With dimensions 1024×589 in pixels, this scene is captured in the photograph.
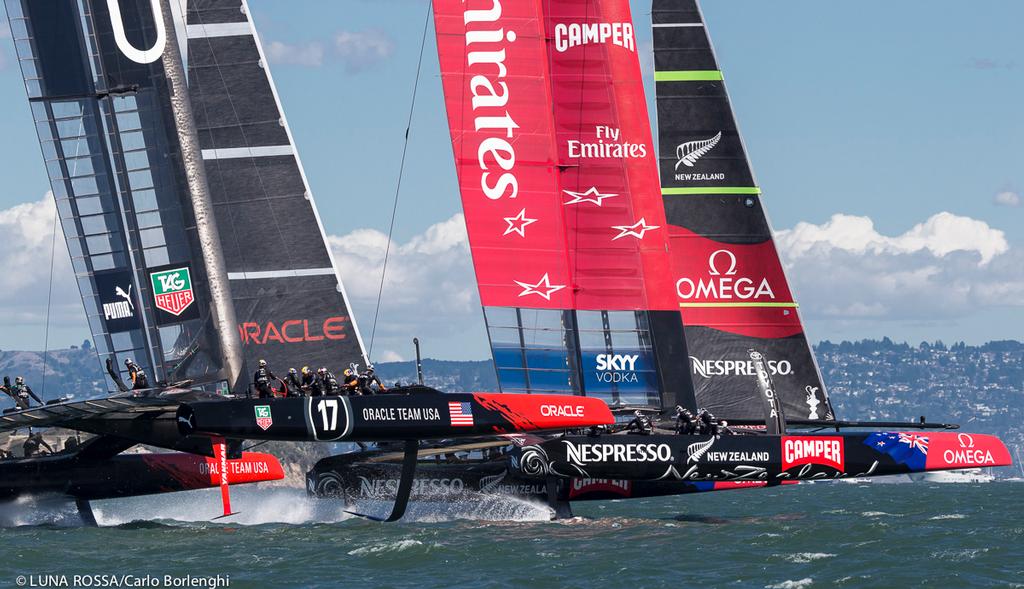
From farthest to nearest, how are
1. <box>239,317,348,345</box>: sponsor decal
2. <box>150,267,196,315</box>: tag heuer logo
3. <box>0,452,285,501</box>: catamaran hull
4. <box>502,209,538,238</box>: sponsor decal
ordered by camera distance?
<box>239,317,348,345</box>: sponsor decal → <box>502,209,538,238</box>: sponsor decal → <box>0,452,285,501</box>: catamaran hull → <box>150,267,196,315</box>: tag heuer logo

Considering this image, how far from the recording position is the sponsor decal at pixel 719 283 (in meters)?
24.2

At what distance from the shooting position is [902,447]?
67.6 feet

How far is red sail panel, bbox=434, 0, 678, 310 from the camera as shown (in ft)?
69.6

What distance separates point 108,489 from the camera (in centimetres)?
2112

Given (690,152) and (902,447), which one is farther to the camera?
(690,152)

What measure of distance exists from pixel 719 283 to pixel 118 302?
352 inches

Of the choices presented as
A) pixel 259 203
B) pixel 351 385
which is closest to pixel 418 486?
pixel 351 385

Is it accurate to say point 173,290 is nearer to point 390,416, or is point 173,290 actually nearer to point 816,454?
point 390,416

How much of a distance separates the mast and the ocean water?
2.27 metres

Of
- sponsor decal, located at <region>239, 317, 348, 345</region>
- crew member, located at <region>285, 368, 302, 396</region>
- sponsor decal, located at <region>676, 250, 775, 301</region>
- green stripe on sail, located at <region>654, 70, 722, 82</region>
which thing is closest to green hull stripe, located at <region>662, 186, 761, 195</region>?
sponsor decal, located at <region>676, 250, 775, 301</region>

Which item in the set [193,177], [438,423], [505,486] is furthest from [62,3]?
[505,486]

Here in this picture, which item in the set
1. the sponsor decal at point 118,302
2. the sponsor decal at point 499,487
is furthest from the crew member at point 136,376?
the sponsor decal at point 499,487

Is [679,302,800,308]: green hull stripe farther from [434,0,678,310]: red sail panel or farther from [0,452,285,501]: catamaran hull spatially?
[0,452,285,501]: catamaran hull

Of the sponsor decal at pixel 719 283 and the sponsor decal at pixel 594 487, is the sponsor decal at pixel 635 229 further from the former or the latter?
the sponsor decal at pixel 594 487
